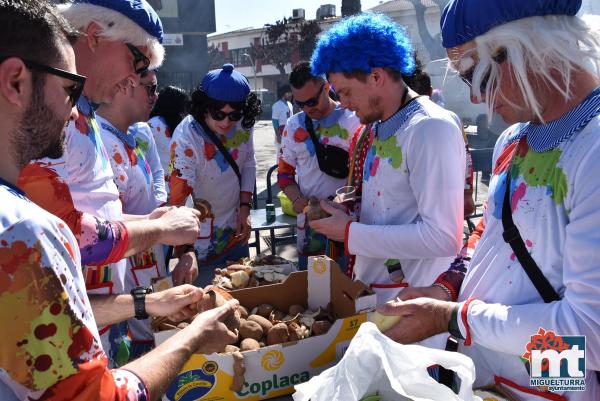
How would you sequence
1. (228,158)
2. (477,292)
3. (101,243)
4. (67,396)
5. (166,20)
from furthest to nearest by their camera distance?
(166,20), (228,158), (101,243), (477,292), (67,396)

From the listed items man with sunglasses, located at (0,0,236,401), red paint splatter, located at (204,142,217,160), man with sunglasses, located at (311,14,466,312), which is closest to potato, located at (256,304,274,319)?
man with sunglasses, located at (311,14,466,312)

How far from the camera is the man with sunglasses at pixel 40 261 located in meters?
0.84

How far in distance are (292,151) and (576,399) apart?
121 inches

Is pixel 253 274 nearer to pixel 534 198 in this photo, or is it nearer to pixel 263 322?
pixel 263 322

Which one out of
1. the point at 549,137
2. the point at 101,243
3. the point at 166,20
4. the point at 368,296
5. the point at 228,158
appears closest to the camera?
the point at 549,137

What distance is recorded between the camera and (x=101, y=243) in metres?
1.82

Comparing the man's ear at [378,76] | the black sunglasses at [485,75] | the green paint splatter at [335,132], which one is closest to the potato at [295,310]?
the man's ear at [378,76]

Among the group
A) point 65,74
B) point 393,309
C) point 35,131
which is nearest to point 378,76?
point 393,309

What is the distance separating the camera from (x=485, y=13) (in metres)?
1.39

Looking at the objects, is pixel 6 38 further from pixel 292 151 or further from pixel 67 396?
pixel 292 151

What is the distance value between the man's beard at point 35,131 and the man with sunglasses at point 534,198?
1.15m

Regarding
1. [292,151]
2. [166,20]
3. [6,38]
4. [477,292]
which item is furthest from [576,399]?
[166,20]

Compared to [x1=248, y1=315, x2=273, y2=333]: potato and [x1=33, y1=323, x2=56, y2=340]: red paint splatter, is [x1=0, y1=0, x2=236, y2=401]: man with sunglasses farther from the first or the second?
[x1=248, y1=315, x2=273, y2=333]: potato

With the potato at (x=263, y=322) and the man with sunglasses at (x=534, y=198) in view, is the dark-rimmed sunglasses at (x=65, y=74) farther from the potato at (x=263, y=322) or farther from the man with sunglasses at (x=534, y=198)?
the potato at (x=263, y=322)
